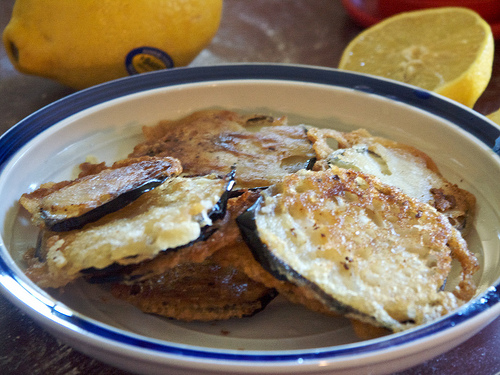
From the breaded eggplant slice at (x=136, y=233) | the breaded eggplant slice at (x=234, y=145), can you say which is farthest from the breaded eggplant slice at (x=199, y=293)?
the breaded eggplant slice at (x=234, y=145)

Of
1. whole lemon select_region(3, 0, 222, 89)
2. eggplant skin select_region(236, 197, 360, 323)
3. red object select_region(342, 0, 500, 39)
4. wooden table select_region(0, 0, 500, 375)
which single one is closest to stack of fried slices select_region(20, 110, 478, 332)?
eggplant skin select_region(236, 197, 360, 323)

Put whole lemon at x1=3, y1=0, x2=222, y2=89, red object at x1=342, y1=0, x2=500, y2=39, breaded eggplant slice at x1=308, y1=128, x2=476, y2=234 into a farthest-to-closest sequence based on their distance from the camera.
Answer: red object at x1=342, y1=0, x2=500, y2=39
whole lemon at x1=3, y1=0, x2=222, y2=89
breaded eggplant slice at x1=308, y1=128, x2=476, y2=234

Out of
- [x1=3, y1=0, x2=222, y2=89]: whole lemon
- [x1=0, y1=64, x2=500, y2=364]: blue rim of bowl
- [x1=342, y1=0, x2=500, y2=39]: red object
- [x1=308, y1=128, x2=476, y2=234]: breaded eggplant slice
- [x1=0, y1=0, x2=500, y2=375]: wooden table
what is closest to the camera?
[x1=0, y1=64, x2=500, y2=364]: blue rim of bowl

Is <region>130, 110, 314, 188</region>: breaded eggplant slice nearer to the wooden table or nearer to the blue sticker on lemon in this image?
the blue sticker on lemon

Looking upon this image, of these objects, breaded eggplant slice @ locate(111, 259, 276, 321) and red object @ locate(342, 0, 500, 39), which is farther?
red object @ locate(342, 0, 500, 39)

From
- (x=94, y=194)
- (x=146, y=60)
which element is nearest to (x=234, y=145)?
(x=94, y=194)

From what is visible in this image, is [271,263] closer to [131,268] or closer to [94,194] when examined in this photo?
[131,268]

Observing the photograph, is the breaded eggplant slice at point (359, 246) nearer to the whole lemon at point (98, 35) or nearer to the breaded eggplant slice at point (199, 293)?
the breaded eggplant slice at point (199, 293)

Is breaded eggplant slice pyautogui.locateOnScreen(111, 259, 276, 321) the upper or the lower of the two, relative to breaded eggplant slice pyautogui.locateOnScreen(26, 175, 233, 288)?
lower

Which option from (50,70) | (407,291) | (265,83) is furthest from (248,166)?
(50,70)
